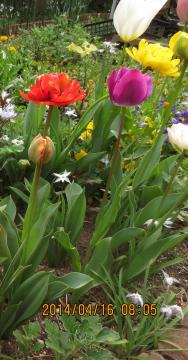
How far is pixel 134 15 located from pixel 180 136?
376 millimetres

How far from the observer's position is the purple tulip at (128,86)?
1.23m

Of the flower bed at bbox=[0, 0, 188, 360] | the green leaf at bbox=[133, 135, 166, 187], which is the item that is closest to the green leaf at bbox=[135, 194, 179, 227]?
the flower bed at bbox=[0, 0, 188, 360]

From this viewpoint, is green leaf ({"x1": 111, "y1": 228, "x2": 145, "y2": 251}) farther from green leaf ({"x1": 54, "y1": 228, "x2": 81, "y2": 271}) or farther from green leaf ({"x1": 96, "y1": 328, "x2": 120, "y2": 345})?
green leaf ({"x1": 96, "y1": 328, "x2": 120, "y2": 345})

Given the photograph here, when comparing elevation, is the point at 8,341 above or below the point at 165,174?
below

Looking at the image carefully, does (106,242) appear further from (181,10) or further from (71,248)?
(181,10)

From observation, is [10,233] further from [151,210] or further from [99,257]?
[151,210]

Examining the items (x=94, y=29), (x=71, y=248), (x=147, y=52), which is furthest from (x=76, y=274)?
(x=94, y=29)

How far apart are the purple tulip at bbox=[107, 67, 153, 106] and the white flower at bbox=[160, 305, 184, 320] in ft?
2.15

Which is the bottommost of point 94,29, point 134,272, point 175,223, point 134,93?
point 94,29

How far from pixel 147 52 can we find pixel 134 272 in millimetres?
694

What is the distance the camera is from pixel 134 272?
1.57m

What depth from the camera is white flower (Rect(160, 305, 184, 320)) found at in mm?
1495

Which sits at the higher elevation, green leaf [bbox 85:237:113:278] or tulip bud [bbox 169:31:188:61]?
tulip bud [bbox 169:31:188:61]

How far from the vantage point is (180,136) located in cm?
133
